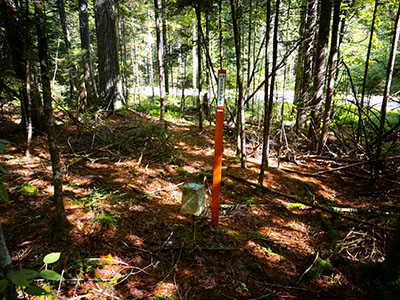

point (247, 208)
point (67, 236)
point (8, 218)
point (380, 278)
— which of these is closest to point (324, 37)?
point (247, 208)

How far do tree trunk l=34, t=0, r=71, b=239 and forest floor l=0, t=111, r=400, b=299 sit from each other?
0.16 meters

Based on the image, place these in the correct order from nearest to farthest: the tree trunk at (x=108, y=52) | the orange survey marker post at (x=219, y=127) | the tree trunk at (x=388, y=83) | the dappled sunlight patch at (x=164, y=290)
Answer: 1. the dappled sunlight patch at (x=164, y=290)
2. the orange survey marker post at (x=219, y=127)
3. the tree trunk at (x=388, y=83)
4. the tree trunk at (x=108, y=52)

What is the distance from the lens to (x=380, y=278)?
2.44m

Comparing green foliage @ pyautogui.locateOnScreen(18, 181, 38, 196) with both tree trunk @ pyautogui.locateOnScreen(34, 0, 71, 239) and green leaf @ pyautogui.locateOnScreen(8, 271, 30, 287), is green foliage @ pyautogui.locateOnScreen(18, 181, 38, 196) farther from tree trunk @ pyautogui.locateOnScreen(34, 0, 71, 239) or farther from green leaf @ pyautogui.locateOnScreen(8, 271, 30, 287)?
green leaf @ pyautogui.locateOnScreen(8, 271, 30, 287)

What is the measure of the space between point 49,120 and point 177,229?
2.38m

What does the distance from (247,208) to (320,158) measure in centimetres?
388

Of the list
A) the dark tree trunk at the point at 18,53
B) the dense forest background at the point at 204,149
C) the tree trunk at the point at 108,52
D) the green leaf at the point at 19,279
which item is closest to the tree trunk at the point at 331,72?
the dense forest background at the point at 204,149

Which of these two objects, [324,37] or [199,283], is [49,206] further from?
[324,37]

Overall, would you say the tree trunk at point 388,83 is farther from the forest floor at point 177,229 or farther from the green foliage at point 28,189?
the green foliage at point 28,189

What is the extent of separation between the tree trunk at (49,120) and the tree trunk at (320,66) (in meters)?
6.67

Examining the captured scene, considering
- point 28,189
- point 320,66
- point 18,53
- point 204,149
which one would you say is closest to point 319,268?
point 28,189

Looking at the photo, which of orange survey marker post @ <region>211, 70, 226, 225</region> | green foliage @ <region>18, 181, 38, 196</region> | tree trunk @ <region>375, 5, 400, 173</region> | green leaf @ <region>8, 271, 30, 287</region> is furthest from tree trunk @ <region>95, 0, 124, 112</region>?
tree trunk @ <region>375, 5, 400, 173</region>

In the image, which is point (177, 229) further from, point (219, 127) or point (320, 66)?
point (320, 66)

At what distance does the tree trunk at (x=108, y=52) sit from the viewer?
8.66 meters
